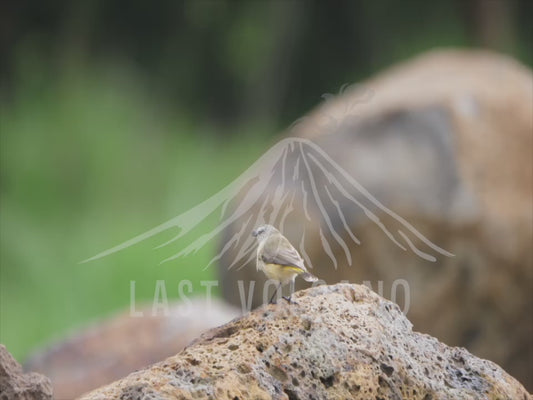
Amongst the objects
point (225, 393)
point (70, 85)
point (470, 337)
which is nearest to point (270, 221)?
point (470, 337)

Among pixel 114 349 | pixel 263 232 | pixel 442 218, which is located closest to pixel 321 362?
pixel 263 232

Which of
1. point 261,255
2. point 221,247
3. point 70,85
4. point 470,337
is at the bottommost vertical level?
point 470,337

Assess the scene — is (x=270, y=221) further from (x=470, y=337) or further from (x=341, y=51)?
(x=341, y=51)

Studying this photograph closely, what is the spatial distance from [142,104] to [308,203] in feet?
14.7

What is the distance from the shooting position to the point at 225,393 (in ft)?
7.37

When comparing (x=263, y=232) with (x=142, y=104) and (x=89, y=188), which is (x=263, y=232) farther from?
(x=142, y=104)

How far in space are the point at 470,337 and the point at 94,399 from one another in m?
3.49

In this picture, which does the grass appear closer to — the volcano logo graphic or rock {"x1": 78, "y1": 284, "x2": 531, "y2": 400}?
the volcano logo graphic

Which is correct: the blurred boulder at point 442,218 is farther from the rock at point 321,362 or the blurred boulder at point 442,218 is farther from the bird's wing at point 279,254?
the rock at point 321,362

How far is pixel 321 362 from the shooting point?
2379mm

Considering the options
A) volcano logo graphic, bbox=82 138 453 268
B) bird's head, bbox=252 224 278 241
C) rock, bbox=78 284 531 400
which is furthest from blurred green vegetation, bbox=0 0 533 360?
rock, bbox=78 284 531 400

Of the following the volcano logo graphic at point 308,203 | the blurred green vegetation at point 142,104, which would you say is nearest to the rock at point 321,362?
the volcano logo graphic at point 308,203

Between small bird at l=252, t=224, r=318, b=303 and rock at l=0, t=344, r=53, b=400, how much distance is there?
21.0 inches

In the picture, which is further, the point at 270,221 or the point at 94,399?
the point at 270,221
